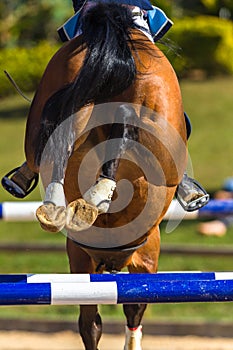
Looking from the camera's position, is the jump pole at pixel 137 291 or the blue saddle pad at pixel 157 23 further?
the blue saddle pad at pixel 157 23

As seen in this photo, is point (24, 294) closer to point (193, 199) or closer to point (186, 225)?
point (193, 199)

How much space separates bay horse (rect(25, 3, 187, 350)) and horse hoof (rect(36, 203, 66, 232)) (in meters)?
0.07

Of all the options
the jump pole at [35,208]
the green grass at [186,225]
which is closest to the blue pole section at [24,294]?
the jump pole at [35,208]

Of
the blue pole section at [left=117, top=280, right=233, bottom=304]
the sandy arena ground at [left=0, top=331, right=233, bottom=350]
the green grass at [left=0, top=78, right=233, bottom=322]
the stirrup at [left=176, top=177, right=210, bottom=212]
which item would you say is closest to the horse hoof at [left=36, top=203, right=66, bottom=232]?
the blue pole section at [left=117, top=280, right=233, bottom=304]

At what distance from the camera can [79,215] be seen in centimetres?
254

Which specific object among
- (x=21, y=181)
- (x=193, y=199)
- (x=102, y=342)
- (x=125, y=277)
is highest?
(x=21, y=181)

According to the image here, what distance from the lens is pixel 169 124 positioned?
294 cm

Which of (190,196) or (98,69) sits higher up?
(98,69)

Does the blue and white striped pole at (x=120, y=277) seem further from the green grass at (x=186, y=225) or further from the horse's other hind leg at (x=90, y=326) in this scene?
the green grass at (x=186, y=225)

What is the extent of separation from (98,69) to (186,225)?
7.58 meters

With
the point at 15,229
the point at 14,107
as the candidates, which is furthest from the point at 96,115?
the point at 14,107

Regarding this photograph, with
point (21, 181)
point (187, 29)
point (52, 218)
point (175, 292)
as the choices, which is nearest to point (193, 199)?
point (175, 292)

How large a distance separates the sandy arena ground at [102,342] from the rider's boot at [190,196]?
2.50 meters

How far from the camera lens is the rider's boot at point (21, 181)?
3.26 metres
